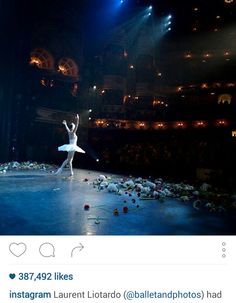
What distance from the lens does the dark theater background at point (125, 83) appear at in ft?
53.1

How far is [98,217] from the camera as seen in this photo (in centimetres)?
482

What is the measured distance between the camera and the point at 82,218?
15.5 ft
